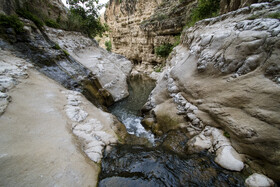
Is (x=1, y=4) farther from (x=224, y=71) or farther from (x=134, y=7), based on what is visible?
(x=134, y=7)

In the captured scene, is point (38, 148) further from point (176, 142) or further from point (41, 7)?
point (41, 7)

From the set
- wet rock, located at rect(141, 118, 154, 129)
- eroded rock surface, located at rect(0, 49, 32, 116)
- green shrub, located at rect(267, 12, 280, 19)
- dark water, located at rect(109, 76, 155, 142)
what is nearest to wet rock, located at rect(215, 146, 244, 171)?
dark water, located at rect(109, 76, 155, 142)

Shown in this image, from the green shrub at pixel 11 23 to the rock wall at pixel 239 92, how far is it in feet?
23.5

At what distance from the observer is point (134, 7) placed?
22.1 meters

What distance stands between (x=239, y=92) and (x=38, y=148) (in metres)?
4.43

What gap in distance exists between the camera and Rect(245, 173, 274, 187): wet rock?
188 cm

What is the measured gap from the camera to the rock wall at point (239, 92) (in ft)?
6.97

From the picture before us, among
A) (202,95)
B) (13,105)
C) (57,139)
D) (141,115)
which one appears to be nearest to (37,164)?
(57,139)

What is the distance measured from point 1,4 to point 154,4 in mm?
22133

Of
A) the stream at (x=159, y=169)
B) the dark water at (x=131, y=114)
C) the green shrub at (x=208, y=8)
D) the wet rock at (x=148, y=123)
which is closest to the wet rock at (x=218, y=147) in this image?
Result: the stream at (x=159, y=169)

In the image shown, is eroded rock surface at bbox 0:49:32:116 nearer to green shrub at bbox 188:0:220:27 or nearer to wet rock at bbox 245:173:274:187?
wet rock at bbox 245:173:274:187

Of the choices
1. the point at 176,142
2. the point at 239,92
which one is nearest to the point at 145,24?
the point at 239,92

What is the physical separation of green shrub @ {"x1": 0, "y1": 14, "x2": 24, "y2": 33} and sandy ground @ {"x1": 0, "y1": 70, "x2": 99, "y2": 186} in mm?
3317

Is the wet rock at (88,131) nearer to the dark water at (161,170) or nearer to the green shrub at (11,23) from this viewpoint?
the dark water at (161,170)
